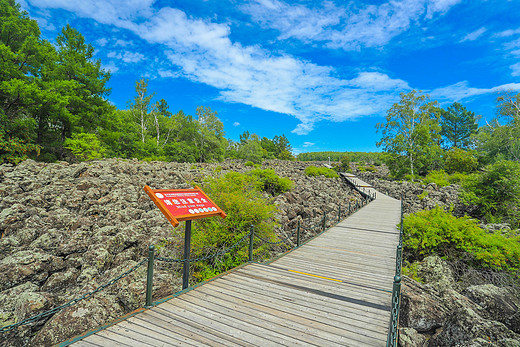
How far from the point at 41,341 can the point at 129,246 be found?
4.16 m

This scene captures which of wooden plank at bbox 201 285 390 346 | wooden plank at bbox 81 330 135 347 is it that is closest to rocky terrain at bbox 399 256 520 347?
wooden plank at bbox 201 285 390 346

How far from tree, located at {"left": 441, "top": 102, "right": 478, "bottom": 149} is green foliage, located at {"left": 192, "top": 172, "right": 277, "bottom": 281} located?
6133cm

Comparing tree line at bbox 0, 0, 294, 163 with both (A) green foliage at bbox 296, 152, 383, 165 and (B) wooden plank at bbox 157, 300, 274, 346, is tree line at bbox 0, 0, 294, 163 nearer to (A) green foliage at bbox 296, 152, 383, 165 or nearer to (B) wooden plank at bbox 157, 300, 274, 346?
(B) wooden plank at bbox 157, 300, 274, 346

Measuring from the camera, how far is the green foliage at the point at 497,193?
49.6 feet

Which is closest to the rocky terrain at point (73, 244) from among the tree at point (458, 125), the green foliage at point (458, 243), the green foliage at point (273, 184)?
the green foliage at point (458, 243)

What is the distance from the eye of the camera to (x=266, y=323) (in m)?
3.78

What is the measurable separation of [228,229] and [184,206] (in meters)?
2.85

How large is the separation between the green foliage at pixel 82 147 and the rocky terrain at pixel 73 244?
716 centimetres

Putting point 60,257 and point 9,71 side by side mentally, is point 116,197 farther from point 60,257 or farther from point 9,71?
point 9,71

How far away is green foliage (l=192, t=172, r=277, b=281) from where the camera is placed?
265 inches

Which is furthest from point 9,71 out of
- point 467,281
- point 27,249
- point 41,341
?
point 467,281

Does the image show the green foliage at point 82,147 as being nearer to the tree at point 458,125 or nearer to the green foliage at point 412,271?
the green foliage at point 412,271

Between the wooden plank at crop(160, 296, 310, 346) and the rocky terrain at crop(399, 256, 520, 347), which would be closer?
the wooden plank at crop(160, 296, 310, 346)

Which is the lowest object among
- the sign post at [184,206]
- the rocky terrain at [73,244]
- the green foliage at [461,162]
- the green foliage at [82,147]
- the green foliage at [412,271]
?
the green foliage at [412,271]
